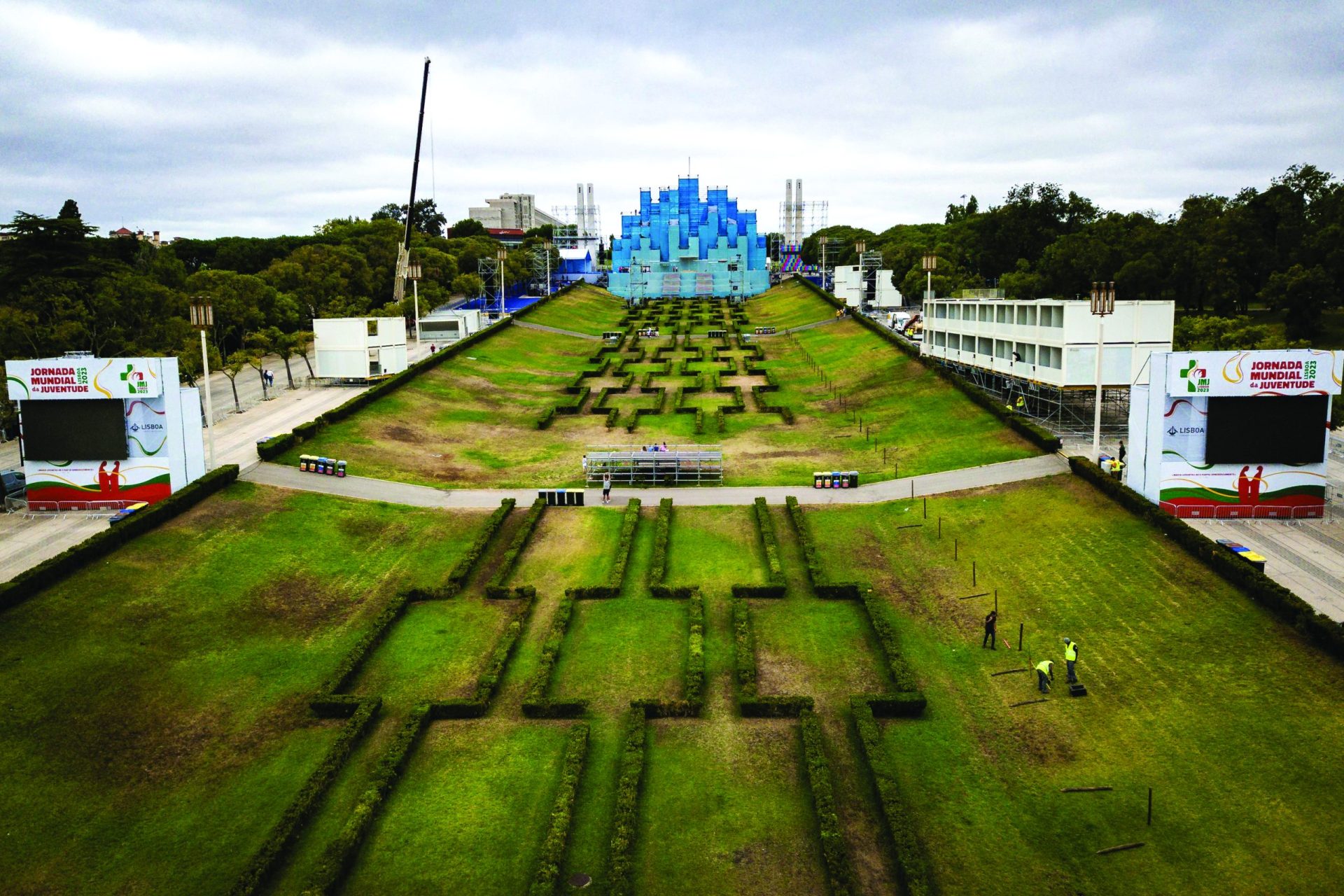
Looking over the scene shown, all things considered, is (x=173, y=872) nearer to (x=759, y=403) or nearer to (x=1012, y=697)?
(x=1012, y=697)

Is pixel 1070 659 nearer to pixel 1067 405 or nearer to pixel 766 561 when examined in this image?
pixel 766 561

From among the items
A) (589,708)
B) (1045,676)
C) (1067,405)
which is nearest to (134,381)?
(589,708)

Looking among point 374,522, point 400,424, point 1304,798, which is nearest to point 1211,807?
point 1304,798

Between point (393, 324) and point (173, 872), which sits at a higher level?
point (393, 324)

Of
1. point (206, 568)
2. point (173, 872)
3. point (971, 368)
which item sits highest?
point (971, 368)

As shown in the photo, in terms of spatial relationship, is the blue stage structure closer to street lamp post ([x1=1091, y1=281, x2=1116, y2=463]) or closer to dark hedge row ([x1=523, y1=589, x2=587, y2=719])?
street lamp post ([x1=1091, y1=281, x2=1116, y2=463])

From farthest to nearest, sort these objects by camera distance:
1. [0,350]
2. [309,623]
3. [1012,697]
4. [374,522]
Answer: [0,350] < [374,522] < [309,623] < [1012,697]

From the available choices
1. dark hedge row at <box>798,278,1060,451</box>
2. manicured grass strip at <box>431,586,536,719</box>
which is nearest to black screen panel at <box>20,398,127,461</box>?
manicured grass strip at <box>431,586,536,719</box>
